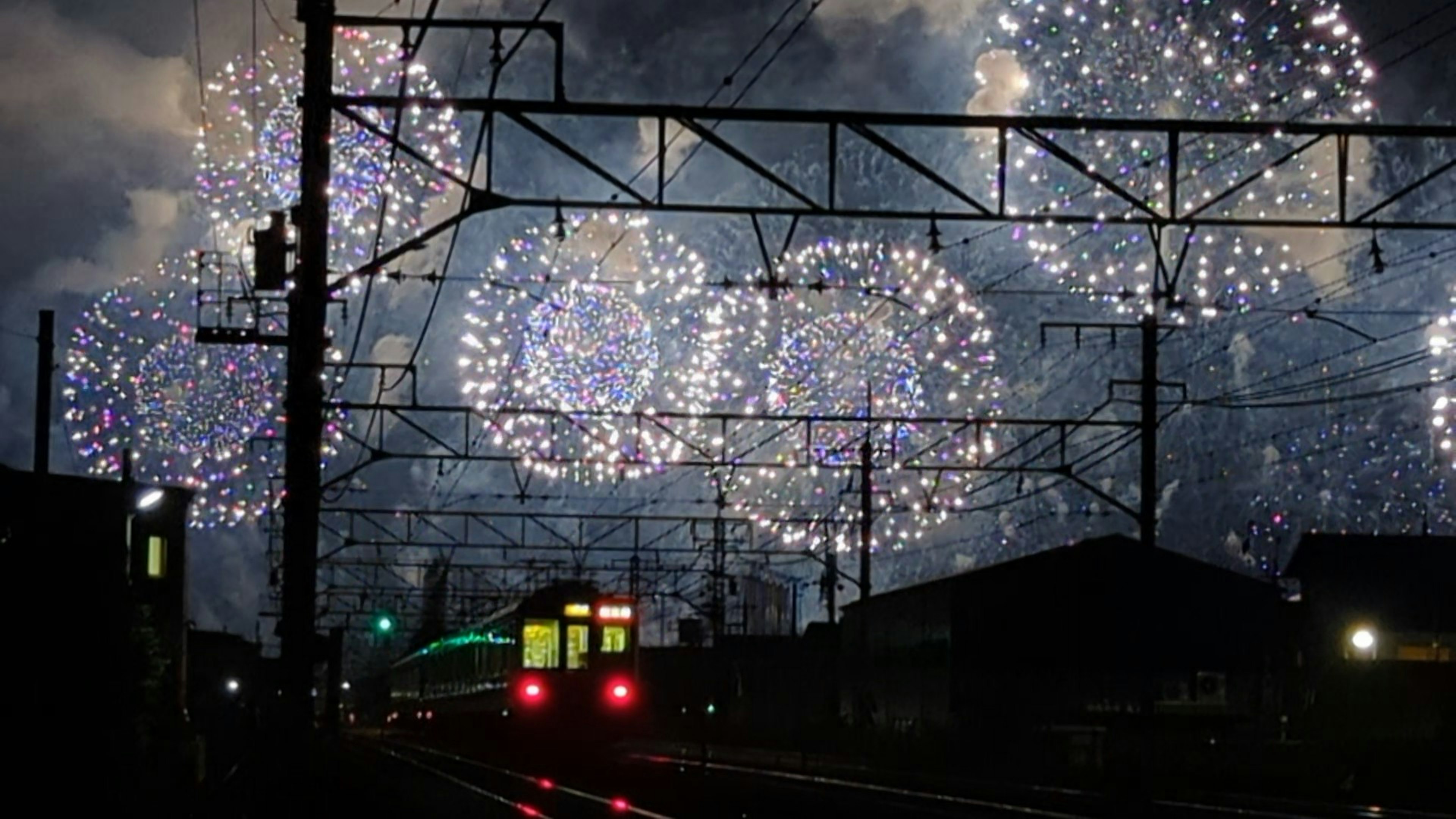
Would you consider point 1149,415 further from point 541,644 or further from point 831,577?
point 831,577

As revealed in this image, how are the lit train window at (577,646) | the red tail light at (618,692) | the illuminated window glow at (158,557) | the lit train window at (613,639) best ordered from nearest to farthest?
the lit train window at (577,646) → the red tail light at (618,692) → the lit train window at (613,639) → the illuminated window glow at (158,557)

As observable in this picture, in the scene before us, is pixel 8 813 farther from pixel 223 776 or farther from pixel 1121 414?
pixel 1121 414

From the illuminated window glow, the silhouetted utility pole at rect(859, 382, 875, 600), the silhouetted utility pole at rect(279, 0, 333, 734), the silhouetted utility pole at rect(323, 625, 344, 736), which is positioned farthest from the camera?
the illuminated window glow

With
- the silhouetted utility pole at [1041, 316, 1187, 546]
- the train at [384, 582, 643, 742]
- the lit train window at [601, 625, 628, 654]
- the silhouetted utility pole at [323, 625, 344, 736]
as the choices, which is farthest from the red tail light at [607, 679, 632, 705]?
the silhouetted utility pole at [1041, 316, 1187, 546]

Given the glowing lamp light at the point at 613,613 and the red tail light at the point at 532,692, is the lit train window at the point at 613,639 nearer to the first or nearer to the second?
the glowing lamp light at the point at 613,613

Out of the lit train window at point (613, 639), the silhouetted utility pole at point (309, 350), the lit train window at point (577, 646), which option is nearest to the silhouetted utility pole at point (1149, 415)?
the lit train window at point (613, 639)

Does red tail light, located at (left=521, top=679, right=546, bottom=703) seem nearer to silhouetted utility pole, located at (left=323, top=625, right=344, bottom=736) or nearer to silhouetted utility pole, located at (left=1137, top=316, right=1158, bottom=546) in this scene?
silhouetted utility pole, located at (left=323, top=625, right=344, bottom=736)

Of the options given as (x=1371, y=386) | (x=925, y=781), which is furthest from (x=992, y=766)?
(x=1371, y=386)
